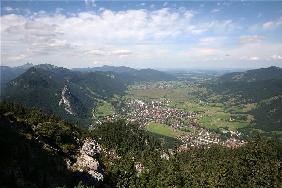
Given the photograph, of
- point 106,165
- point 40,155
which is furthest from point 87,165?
point 106,165

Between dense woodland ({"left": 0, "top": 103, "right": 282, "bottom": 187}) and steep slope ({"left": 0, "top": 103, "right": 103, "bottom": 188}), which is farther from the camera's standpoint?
dense woodland ({"left": 0, "top": 103, "right": 282, "bottom": 187})

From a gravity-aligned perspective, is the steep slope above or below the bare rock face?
above

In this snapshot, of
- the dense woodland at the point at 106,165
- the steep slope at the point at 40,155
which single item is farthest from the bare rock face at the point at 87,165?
the dense woodland at the point at 106,165

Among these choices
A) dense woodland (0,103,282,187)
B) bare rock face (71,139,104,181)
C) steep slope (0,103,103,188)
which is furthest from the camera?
bare rock face (71,139,104,181)

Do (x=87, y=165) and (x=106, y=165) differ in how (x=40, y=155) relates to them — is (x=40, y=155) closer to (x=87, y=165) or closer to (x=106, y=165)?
(x=87, y=165)

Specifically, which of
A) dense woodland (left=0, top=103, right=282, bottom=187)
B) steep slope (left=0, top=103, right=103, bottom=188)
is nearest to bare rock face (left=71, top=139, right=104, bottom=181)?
steep slope (left=0, top=103, right=103, bottom=188)

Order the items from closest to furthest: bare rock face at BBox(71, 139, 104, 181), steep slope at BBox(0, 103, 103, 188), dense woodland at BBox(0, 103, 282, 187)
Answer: steep slope at BBox(0, 103, 103, 188) → dense woodland at BBox(0, 103, 282, 187) → bare rock face at BBox(71, 139, 104, 181)

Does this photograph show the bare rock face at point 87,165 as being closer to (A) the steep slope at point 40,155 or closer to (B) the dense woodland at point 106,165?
(A) the steep slope at point 40,155

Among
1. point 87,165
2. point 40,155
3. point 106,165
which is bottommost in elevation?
point 106,165

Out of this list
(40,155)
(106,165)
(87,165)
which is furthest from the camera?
(106,165)

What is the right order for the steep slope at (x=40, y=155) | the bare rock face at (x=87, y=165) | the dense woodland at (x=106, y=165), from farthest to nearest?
1. the bare rock face at (x=87, y=165)
2. the dense woodland at (x=106, y=165)
3. the steep slope at (x=40, y=155)

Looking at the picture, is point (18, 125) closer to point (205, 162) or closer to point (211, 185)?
point (211, 185)

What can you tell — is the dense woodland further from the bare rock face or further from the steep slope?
the bare rock face
